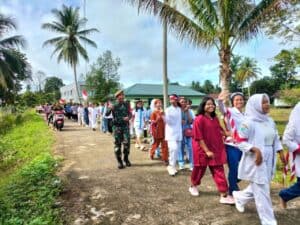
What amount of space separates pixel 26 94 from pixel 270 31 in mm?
49691

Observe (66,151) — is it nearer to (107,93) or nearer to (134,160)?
(134,160)

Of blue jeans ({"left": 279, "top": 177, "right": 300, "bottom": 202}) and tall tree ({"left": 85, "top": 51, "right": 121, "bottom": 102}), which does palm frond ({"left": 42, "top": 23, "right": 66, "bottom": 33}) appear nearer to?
tall tree ({"left": 85, "top": 51, "right": 121, "bottom": 102})

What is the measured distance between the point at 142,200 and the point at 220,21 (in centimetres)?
633

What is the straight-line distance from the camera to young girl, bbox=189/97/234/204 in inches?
198

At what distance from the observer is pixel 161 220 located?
4.51 metres

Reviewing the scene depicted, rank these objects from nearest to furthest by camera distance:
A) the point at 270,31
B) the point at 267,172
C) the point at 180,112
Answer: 1. the point at 267,172
2. the point at 180,112
3. the point at 270,31

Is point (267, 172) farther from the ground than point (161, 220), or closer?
farther from the ground

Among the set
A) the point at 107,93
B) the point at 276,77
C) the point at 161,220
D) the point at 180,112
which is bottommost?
the point at 161,220

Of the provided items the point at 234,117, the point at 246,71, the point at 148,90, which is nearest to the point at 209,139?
the point at 234,117

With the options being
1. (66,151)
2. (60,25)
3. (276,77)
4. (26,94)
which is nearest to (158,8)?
(66,151)

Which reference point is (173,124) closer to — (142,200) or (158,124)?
(158,124)

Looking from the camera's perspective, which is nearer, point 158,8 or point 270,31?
point 158,8

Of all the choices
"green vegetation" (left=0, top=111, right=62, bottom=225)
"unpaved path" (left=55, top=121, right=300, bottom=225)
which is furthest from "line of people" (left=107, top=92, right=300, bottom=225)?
"green vegetation" (left=0, top=111, right=62, bottom=225)

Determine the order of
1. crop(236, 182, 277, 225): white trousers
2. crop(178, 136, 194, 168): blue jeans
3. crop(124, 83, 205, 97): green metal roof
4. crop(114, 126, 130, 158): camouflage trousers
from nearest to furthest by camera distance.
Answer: crop(236, 182, 277, 225): white trousers, crop(178, 136, 194, 168): blue jeans, crop(114, 126, 130, 158): camouflage trousers, crop(124, 83, 205, 97): green metal roof
